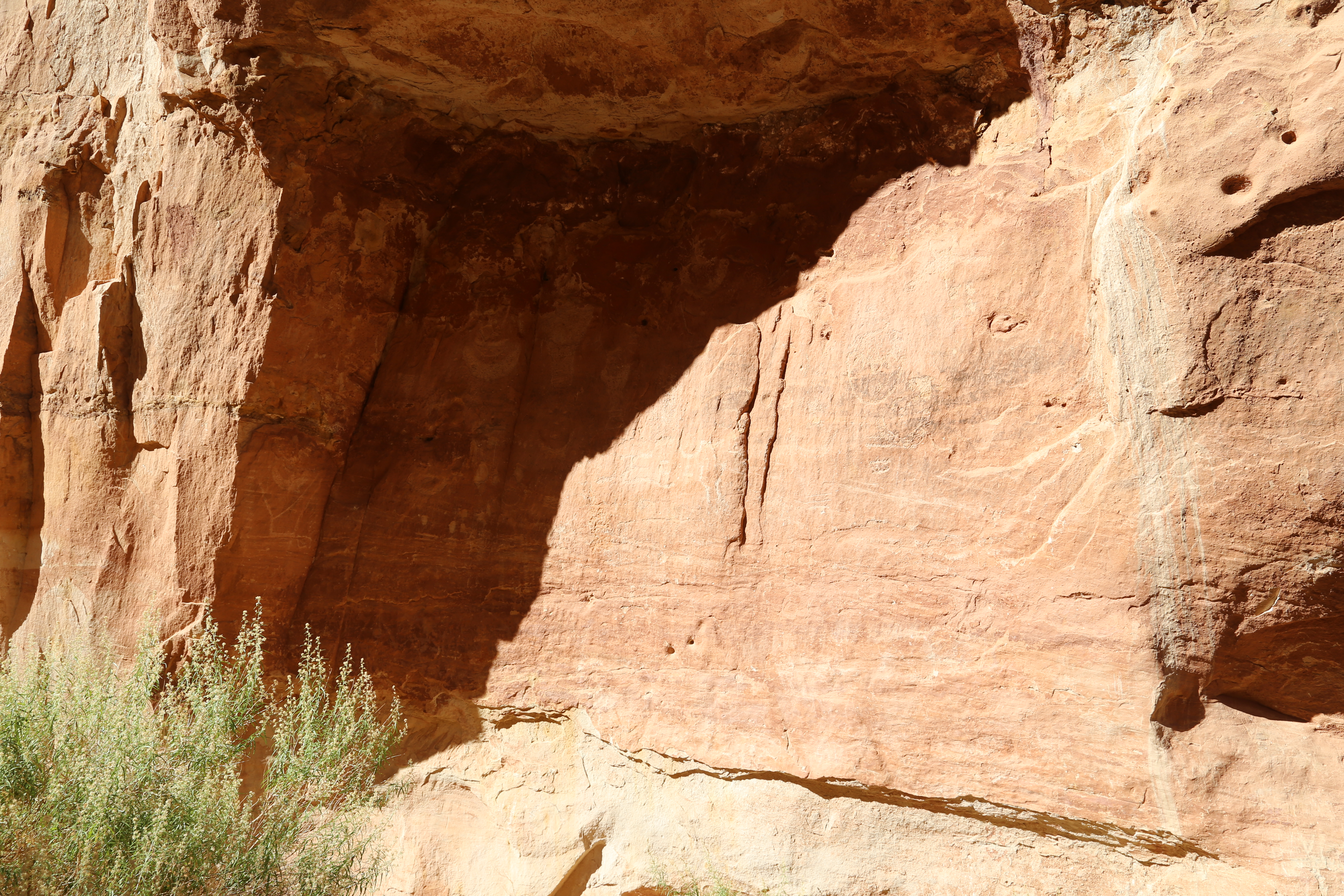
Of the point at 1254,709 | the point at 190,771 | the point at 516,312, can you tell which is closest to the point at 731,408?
the point at 516,312

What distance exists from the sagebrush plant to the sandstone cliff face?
0.23 m

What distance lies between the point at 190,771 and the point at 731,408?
2.59 m

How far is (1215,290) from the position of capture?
2984 mm

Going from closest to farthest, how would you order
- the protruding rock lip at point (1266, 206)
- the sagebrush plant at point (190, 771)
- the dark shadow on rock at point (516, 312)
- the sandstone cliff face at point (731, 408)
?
1. the protruding rock lip at point (1266, 206)
2. the sandstone cliff face at point (731, 408)
3. the sagebrush plant at point (190, 771)
4. the dark shadow on rock at point (516, 312)

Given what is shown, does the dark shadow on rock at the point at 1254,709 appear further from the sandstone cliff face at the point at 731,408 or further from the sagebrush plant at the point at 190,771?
the sagebrush plant at the point at 190,771

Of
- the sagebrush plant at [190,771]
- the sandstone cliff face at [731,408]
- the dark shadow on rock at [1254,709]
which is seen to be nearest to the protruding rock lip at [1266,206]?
the sandstone cliff face at [731,408]

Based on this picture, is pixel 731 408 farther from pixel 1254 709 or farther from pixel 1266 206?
pixel 1254 709

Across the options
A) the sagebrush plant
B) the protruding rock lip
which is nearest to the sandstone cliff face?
the protruding rock lip

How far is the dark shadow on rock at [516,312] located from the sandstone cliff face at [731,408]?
0.02 meters

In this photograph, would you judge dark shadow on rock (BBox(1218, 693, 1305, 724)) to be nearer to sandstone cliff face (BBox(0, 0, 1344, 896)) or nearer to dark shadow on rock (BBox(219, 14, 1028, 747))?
sandstone cliff face (BBox(0, 0, 1344, 896))

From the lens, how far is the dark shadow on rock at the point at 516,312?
13.6 feet

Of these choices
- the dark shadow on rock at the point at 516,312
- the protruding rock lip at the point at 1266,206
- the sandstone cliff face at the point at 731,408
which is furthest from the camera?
the dark shadow on rock at the point at 516,312

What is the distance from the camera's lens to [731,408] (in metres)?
3.97

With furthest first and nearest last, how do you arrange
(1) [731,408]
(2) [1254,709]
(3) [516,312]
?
(3) [516,312], (1) [731,408], (2) [1254,709]
